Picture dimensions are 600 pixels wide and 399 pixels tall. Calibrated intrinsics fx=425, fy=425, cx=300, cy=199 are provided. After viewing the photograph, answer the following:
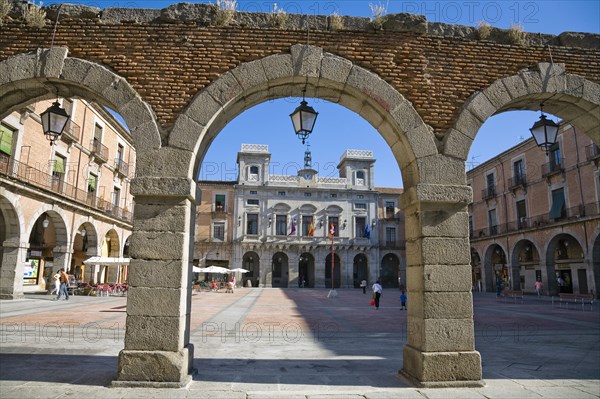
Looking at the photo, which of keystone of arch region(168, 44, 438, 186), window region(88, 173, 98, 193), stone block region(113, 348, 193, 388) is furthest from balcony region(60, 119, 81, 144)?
stone block region(113, 348, 193, 388)

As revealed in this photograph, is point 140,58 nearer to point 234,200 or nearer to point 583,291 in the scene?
point 583,291

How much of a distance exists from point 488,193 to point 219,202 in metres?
25.7

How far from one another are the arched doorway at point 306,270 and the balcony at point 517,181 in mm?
19926

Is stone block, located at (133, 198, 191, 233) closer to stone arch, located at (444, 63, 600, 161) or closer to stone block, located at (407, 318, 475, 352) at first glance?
stone block, located at (407, 318, 475, 352)

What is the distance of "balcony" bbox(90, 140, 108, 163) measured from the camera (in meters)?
24.5

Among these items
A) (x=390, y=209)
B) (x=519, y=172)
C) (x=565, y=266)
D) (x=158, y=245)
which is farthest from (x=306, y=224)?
(x=158, y=245)

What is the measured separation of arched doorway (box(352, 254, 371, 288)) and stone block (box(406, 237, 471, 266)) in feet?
131

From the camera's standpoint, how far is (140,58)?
592cm

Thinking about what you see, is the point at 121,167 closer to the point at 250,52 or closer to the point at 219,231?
the point at 219,231

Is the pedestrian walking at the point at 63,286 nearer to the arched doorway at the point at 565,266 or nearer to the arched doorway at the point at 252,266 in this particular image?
the arched doorway at the point at 252,266

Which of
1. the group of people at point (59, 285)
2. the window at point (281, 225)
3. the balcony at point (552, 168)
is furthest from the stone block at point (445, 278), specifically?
the window at point (281, 225)

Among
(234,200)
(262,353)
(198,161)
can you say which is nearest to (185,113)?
(198,161)

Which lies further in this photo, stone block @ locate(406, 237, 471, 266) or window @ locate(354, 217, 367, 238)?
window @ locate(354, 217, 367, 238)

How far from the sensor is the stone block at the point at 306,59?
5.91 metres
